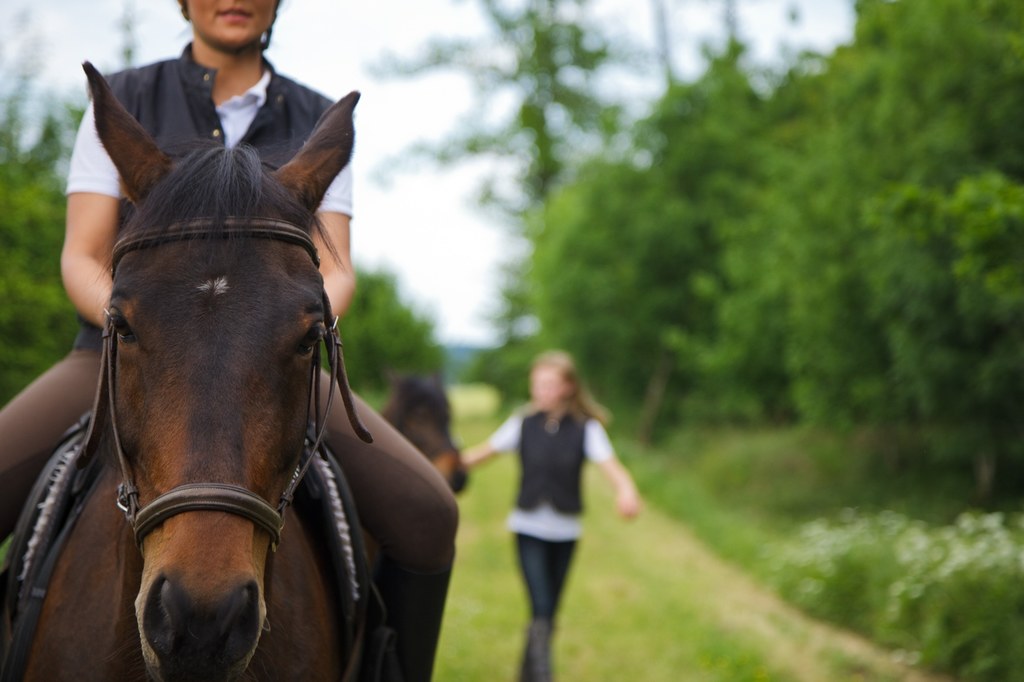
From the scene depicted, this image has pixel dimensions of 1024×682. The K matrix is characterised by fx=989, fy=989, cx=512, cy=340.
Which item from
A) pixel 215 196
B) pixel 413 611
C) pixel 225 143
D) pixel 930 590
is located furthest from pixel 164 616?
pixel 930 590

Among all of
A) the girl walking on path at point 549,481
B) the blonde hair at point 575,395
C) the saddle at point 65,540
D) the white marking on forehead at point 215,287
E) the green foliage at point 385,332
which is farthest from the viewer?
the green foliage at point 385,332

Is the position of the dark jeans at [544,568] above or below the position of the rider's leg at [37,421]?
above

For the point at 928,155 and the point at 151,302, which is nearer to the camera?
the point at 151,302

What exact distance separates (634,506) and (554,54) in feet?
104

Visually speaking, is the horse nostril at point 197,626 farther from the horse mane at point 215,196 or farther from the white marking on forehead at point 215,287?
the horse mane at point 215,196

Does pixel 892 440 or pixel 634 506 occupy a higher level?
pixel 892 440

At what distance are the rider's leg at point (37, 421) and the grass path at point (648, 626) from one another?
221 inches

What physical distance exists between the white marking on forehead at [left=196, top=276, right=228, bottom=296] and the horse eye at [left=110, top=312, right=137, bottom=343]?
0.19 meters

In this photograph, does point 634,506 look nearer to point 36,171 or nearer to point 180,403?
point 180,403

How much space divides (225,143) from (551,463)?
4.98 meters

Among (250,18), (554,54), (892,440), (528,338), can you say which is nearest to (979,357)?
(892,440)

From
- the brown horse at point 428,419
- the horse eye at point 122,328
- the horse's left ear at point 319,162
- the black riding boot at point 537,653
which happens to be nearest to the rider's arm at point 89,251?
the horse eye at point 122,328

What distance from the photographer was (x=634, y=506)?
710cm

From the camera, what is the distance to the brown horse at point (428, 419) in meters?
8.73
